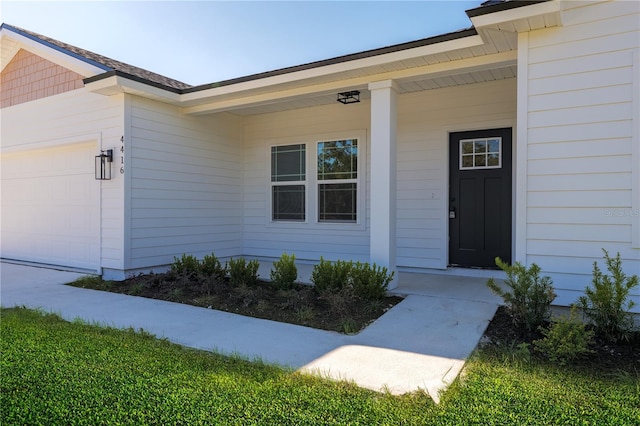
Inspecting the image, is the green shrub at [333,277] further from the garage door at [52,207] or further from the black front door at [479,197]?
the garage door at [52,207]

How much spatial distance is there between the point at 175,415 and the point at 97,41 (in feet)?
29.5

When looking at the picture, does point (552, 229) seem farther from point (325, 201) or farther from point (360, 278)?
point (325, 201)

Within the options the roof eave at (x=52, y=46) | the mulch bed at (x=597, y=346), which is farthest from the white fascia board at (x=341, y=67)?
the mulch bed at (x=597, y=346)

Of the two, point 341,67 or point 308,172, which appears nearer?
point 341,67

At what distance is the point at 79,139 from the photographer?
7305 mm

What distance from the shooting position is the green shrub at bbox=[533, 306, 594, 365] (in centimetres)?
314

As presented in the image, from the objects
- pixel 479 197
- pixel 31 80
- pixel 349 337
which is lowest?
pixel 349 337

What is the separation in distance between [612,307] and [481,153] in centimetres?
355

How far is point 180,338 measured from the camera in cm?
391

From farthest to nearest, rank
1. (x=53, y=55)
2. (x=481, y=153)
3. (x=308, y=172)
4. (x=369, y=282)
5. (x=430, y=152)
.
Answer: (x=308, y=172), (x=53, y=55), (x=430, y=152), (x=481, y=153), (x=369, y=282)

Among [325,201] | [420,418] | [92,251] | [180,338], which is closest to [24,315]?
[180,338]

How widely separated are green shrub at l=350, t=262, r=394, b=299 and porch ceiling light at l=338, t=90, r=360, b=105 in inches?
105

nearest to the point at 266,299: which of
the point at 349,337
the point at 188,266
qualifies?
the point at 349,337

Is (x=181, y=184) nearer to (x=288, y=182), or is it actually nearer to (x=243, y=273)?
(x=288, y=182)
